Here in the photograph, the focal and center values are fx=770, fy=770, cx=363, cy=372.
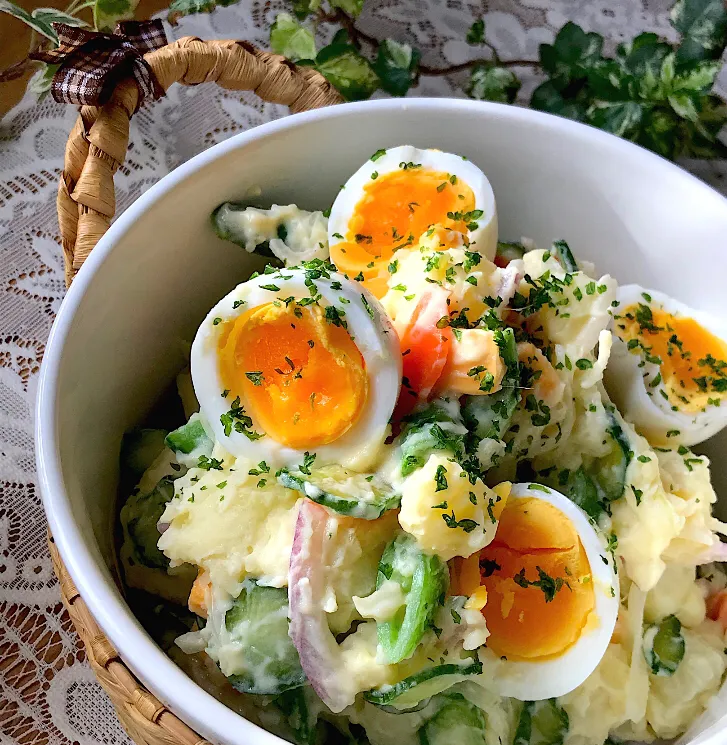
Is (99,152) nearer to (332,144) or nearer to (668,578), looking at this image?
(332,144)

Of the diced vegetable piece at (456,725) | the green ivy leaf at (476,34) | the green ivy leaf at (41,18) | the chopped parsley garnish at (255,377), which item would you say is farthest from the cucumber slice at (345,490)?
the green ivy leaf at (476,34)

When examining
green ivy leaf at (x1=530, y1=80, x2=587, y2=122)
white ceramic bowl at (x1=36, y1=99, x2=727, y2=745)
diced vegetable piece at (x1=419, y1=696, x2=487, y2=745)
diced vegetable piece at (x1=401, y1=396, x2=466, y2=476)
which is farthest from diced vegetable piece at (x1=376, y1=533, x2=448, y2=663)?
green ivy leaf at (x1=530, y1=80, x2=587, y2=122)

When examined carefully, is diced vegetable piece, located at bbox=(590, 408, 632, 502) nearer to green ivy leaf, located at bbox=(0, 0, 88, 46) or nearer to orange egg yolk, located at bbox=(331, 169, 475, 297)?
orange egg yolk, located at bbox=(331, 169, 475, 297)

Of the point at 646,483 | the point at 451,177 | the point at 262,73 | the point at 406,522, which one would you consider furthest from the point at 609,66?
the point at 406,522

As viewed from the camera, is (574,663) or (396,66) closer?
(574,663)

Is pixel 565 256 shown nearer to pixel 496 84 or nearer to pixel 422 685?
pixel 496 84

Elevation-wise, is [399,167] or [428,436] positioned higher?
[399,167]

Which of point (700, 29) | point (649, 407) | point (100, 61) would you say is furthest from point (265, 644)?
point (700, 29)
